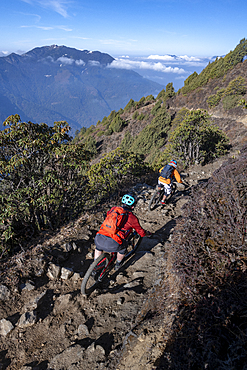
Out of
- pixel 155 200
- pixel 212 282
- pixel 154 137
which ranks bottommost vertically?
pixel 155 200

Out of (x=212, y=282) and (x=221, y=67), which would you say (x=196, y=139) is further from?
(x=221, y=67)

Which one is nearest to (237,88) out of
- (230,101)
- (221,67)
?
(230,101)

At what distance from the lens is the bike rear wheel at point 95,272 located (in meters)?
4.27

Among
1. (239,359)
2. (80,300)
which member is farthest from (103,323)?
(239,359)

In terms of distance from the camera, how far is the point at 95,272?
446 centimetres

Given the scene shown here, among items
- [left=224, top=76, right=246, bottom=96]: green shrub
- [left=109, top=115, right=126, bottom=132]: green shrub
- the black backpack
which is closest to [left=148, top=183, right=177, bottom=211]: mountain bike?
the black backpack

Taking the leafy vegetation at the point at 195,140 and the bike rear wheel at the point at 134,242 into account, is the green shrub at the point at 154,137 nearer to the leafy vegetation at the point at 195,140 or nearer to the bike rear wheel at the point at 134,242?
the leafy vegetation at the point at 195,140

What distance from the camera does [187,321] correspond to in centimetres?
271

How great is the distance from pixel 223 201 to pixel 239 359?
2.74 metres

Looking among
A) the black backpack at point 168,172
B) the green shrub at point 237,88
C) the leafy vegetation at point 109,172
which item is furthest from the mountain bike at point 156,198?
the green shrub at point 237,88

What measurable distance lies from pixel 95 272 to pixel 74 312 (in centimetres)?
89

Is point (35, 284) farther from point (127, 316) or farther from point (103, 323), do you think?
point (127, 316)

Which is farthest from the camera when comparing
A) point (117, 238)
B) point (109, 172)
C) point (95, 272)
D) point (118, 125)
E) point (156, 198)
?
point (118, 125)

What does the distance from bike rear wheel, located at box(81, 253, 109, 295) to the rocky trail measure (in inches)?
7.5
